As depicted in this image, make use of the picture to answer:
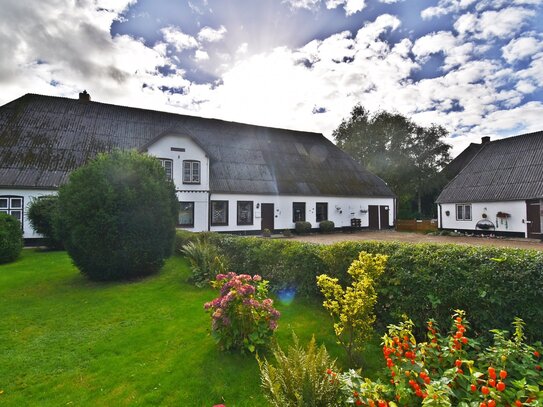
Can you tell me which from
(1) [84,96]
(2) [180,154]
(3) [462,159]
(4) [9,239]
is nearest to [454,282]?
(4) [9,239]

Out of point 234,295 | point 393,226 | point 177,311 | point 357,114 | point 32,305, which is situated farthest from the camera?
point 357,114

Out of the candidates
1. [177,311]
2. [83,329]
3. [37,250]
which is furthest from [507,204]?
[37,250]

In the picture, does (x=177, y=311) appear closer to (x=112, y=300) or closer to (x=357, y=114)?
(x=112, y=300)

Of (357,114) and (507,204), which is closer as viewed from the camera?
(507,204)

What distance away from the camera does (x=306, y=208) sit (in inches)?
977

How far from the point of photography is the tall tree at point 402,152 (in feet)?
124

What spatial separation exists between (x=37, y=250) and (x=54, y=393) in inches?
553

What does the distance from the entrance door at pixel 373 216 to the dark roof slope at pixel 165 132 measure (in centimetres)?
136

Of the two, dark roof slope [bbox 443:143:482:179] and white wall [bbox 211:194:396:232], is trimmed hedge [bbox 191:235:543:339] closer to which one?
white wall [bbox 211:194:396:232]

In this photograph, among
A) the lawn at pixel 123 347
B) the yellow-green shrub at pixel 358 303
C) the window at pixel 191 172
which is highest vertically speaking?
the window at pixel 191 172

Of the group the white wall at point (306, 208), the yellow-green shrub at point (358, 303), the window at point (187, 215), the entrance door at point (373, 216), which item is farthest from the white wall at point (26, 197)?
the entrance door at point (373, 216)

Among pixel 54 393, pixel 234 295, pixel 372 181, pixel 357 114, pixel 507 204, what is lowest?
pixel 54 393

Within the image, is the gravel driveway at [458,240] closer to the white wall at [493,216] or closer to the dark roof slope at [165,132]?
the white wall at [493,216]

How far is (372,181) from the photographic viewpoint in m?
29.9
